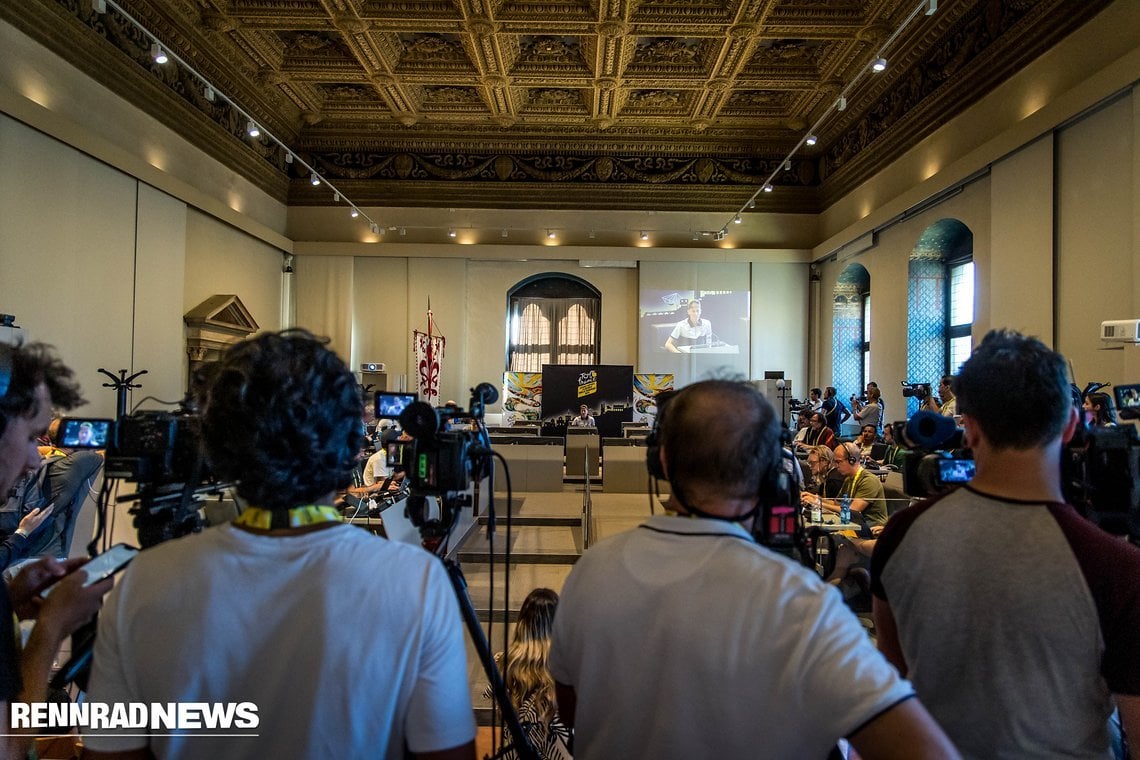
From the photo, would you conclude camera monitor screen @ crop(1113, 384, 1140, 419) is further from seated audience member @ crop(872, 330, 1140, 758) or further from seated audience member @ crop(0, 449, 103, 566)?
seated audience member @ crop(0, 449, 103, 566)

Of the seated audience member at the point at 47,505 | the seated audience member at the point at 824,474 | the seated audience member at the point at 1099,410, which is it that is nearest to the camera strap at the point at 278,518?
the seated audience member at the point at 47,505

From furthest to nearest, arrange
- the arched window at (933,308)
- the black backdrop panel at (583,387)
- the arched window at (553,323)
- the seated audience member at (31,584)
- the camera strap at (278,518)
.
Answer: the arched window at (553,323)
the black backdrop panel at (583,387)
the arched window at (933,308)
the seated audience member at (31,584)
the camera strap at (278,518)

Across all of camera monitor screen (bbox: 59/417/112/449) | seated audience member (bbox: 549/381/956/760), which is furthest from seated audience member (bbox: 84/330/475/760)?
camera monitor screen (bbox: 59/417/112/449)

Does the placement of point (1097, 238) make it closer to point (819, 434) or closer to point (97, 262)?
point (819, 434)

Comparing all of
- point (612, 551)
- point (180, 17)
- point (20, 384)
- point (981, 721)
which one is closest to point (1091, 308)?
point (981, 721)

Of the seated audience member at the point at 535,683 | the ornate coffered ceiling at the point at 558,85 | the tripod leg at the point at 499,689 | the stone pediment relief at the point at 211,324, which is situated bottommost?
the seated audience member at the point at 535,683

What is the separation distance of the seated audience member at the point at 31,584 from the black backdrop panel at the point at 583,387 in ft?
36.1

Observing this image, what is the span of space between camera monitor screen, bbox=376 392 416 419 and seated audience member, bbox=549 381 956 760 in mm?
1323

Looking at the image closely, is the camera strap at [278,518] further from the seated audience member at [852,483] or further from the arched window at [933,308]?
the arched window at [933,308]

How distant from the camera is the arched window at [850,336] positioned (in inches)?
479

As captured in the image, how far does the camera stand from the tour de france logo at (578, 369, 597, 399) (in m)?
12.4

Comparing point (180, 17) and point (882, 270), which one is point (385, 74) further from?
point (882, 270)

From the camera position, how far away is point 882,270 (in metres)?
10.2

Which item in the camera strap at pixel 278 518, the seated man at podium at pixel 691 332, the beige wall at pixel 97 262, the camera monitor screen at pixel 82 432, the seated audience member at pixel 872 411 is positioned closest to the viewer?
the camera strap at pixel 278 518
